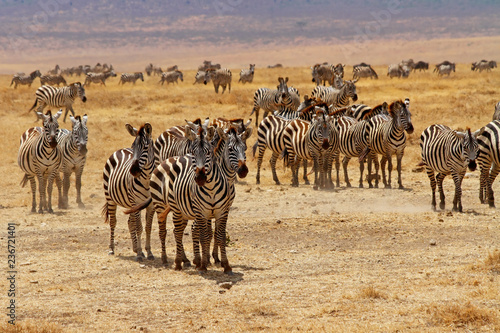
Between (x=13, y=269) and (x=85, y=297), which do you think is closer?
(x=85, y=297)

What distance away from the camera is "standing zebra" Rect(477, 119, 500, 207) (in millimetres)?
13031

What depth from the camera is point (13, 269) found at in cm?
934

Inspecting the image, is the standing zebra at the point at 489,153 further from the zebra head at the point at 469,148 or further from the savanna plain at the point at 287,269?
the zebra head at the point at 469,148

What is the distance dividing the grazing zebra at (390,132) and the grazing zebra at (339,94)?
19.1 ft

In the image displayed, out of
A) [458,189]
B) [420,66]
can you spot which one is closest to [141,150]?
[458,189]

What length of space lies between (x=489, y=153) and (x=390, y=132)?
2.90 m

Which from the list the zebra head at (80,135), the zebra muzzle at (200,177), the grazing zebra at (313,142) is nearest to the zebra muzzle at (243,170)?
the zebra muzzle at (200,177)

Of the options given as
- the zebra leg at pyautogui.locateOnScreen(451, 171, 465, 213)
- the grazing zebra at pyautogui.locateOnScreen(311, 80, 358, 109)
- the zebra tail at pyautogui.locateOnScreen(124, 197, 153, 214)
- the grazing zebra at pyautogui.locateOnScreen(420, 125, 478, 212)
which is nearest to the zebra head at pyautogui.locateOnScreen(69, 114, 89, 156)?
the zebra tail at pyautogui.locateOnScreen(124, 197, 153, 214)

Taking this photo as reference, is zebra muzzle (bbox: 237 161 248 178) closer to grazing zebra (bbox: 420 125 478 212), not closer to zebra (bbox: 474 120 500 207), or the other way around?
grazing zebra (bbox: 420 125 478 212)

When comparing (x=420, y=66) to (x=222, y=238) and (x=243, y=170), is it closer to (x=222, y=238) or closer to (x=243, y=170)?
(x=243, y=170)

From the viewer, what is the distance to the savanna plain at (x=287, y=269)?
709 cm

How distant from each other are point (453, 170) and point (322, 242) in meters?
3.59

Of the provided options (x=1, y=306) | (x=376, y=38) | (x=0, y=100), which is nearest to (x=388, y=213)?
(x=1, y=306)

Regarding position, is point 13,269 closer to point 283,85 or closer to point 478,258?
point 478,258
